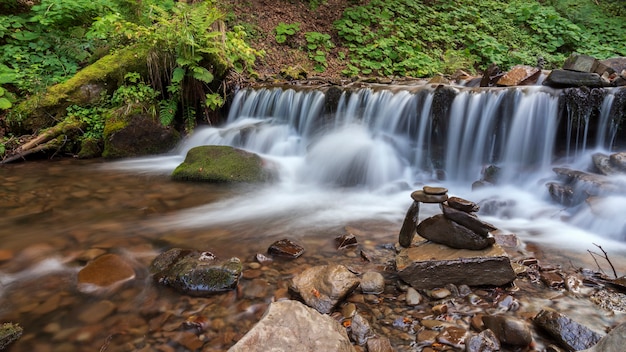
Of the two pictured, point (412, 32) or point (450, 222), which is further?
point (412, 32)

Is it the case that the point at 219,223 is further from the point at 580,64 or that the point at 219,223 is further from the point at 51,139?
the point at 580,64

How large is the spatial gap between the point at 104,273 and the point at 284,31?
11166 mm

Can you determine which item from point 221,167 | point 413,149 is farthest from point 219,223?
point 413,149

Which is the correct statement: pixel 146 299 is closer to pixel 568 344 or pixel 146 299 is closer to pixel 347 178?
pixel 568 344

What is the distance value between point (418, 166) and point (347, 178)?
4.19 ft

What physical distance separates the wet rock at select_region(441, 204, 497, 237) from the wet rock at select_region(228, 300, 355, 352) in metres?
1.40

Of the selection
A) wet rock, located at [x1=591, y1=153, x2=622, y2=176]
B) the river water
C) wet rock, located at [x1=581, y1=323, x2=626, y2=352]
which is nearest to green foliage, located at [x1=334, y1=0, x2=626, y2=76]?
the river water

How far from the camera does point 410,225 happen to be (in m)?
3.26

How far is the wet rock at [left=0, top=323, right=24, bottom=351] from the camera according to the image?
2176 millimetres

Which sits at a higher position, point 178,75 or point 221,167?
point 178,75

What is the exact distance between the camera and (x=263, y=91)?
8.49 meters

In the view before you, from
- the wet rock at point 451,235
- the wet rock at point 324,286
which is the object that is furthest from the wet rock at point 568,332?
the wet rock at point 324,286

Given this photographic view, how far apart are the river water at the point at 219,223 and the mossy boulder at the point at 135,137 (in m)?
0.34

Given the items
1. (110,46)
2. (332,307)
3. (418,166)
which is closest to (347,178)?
(418,166)
